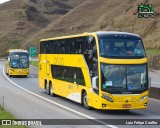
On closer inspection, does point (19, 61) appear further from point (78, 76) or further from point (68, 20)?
point (68, 20)

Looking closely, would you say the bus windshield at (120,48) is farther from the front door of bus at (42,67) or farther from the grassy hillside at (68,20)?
the grassy hillside at (68,20)

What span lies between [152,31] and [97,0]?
56.2m

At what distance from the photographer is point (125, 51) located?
1936 cm

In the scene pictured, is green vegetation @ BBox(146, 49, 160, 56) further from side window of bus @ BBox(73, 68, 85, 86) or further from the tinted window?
side window of bus @ BBox(73, 68, 85, 86)

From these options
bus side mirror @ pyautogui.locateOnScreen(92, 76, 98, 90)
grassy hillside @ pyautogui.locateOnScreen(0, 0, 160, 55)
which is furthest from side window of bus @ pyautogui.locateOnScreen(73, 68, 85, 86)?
grassy hillside @ pyautogui.locateOnScreen(0, 0, 160, 55)

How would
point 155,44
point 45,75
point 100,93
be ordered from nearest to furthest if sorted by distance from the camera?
point 100,93, point 45,75, point 155,44

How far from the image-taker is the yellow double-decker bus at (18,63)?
47.1 metres

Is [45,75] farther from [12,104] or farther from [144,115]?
[144,115]

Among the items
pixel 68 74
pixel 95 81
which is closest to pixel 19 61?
pixel 68 74

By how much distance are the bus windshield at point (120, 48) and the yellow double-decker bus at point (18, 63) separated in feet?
93.1

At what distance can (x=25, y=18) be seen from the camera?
500 ft

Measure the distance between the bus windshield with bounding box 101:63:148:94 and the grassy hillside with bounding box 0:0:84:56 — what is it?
115 metres

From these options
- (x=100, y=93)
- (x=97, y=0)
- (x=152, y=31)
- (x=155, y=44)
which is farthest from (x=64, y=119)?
(x=97, y=0)

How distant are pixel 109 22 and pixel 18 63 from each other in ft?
174
